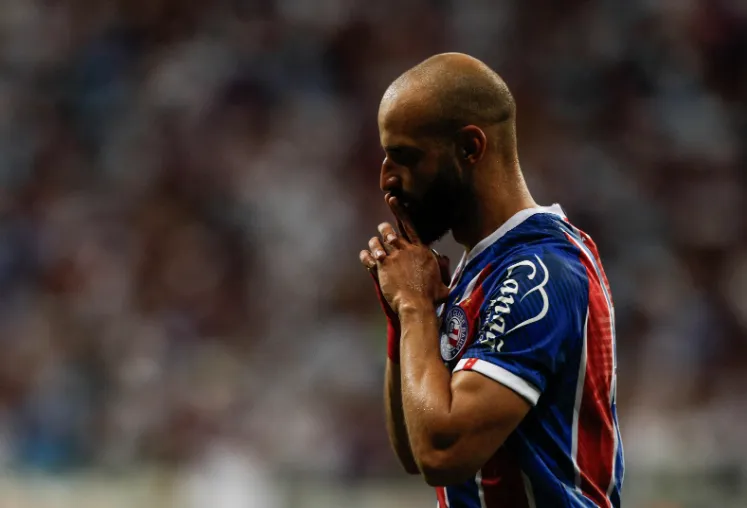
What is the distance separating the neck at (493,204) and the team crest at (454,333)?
0.20m

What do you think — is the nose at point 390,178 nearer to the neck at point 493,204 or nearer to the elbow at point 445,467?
the neck at point 493,204

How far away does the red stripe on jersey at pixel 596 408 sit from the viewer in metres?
2.10

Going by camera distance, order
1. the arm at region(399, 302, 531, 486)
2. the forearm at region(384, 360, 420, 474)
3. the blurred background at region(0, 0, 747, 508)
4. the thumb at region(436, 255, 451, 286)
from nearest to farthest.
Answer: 1. the arm at region(399, 302, 531, 486)
2. the thumb at region(436, 255, 451, 286)
3. the forearm at region(384, 360, 420, 474)
4. the blurred background at region(0, 0, 747, 508)

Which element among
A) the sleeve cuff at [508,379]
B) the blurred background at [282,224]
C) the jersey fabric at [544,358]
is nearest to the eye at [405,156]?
the jersey fabric at [544,358]

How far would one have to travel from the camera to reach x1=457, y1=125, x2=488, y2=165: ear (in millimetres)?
2195

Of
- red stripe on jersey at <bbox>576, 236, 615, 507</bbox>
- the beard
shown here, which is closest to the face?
the beard

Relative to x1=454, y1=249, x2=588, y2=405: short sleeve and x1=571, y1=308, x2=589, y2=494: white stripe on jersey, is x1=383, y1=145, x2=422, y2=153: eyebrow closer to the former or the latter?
x1=454, y1=249, x2=588, y2=405: short sleeve

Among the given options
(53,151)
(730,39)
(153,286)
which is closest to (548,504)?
(153,286)

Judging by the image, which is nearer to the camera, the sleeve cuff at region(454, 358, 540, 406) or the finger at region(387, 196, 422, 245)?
the sleeve cuff at region(454, 358, 540, 406)

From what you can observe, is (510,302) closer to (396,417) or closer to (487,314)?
(487,314)

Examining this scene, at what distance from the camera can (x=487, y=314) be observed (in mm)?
2072

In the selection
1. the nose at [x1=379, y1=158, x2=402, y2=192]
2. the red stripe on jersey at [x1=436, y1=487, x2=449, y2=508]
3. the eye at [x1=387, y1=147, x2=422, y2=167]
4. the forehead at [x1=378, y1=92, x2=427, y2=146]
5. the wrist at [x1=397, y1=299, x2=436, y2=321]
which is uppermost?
the forehead at [x1=378, y1=92, x2=427, y2=146]

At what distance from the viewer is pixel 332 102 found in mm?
7355

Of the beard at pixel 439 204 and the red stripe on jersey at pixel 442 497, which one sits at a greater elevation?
the beard at pixel 439 204
